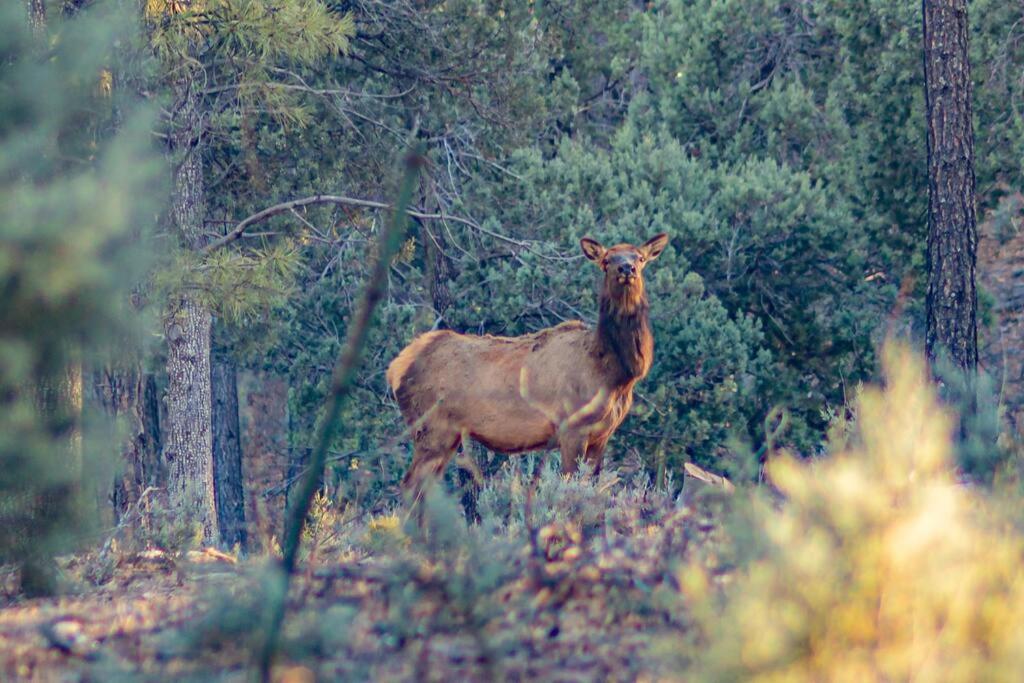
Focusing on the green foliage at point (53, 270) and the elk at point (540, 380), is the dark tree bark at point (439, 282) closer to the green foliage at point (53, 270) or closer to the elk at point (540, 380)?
the elk at point (540, 380)

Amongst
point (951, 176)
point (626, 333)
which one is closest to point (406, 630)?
point (626, 333)

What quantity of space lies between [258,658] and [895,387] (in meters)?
2.32

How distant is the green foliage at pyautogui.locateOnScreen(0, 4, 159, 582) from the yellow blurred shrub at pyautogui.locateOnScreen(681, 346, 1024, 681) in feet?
10.8

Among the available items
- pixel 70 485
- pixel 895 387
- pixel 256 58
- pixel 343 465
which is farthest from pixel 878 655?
pixel 343 465

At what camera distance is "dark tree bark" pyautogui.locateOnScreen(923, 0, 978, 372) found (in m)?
13.9

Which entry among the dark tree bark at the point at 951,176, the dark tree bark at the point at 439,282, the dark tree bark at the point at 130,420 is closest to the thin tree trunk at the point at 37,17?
the dark tree bark at the point at 130,420

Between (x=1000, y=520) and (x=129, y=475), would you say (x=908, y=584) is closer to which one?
(x=1000, y=520)

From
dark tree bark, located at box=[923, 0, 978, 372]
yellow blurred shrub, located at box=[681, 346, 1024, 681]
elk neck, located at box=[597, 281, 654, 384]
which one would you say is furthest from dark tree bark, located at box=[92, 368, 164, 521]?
yellow blurred shrub, located at box=[681, 346, 1024, 681]

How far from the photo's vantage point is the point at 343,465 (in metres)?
20.8

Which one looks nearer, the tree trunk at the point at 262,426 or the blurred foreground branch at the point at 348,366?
the blurred foreground branch at the point at 348,366

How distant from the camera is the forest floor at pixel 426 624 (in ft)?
13.3

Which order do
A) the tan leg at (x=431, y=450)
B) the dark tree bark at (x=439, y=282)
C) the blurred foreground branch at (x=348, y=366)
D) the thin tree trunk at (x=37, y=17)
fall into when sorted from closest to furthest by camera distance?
the blurred foreground branch at (x=348, y=366), the thin tree trunk at (x=37, y=17), the tan leg at (x=431, y=450), the dark tree bark at (x=439, y=282)

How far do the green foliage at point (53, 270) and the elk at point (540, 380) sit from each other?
17.6ft

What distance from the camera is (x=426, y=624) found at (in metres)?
4.45
